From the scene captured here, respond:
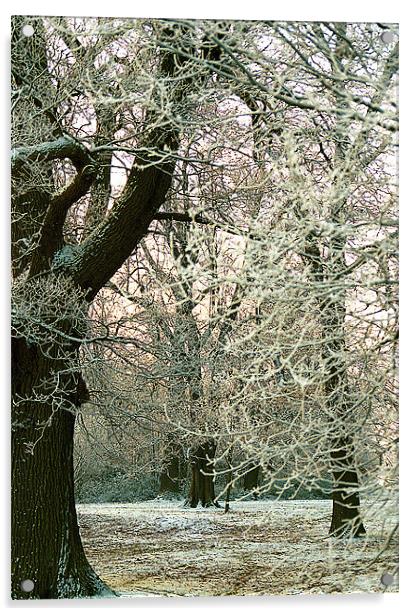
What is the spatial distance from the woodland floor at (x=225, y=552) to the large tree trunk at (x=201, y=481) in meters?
0.05

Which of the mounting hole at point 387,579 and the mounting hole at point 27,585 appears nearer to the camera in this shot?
the mounting hole at point 27,585

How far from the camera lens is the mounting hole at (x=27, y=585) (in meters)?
4.61

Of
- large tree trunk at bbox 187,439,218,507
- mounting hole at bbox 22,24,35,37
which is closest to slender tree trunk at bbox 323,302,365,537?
large tree trunk at bbox 187,439,218,507

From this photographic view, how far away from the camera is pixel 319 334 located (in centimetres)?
448

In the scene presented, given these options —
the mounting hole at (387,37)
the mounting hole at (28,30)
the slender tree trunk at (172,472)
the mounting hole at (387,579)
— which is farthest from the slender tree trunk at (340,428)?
the mounting hole at (28,30)

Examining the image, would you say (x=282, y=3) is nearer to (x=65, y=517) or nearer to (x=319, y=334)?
(x=319, y=334)

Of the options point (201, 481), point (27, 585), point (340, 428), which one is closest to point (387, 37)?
point (340, 428)

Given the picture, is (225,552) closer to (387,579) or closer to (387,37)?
(387,579)

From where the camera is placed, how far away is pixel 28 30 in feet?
15.1

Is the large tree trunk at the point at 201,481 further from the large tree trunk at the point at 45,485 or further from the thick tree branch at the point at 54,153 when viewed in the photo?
the thick tree branch at the point at 54,153

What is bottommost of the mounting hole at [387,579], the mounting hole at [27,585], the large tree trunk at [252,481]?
the mounting hole at [387,579]

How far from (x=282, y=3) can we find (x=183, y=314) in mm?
1521

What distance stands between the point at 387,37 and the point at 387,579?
8.37 ft

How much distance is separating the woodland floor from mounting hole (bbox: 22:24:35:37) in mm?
2192
